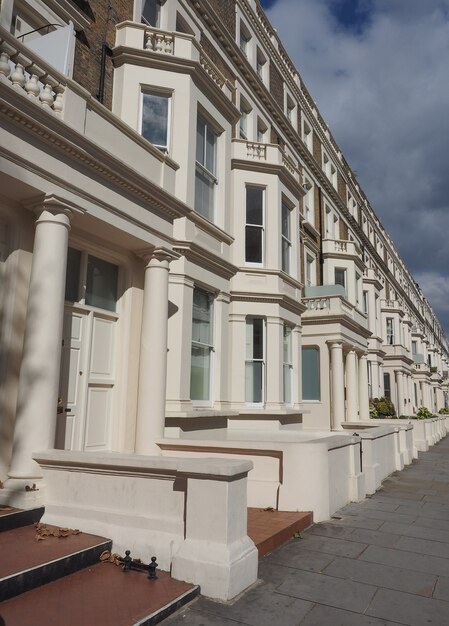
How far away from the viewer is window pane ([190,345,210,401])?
9.74 metres

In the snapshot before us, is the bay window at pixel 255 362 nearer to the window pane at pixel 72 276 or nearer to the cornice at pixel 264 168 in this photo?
the cornice at pixel 264 168

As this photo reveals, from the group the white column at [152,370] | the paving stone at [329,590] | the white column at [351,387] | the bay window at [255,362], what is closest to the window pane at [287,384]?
the bay window at [255,362]

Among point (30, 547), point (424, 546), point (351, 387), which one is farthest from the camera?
point (351, 387)

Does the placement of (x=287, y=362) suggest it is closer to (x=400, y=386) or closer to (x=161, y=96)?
(x=161, y=96)

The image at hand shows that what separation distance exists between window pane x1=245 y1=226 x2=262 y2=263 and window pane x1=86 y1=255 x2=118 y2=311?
642cm

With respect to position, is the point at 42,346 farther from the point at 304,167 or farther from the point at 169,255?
the point at 304,167

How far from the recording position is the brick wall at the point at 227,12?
1460cm

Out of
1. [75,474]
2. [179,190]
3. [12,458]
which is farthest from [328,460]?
[179,190]

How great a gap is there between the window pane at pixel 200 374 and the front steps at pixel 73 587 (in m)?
5.05

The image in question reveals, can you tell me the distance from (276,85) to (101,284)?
1502 centimetres

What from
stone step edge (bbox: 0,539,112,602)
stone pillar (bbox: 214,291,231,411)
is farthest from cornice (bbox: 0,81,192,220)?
stone step edge (bbox: 0,539,112,602)

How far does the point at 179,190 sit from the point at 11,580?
291 inches

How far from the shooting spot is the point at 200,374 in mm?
9961

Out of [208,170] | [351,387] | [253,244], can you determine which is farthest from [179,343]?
[351,387]
